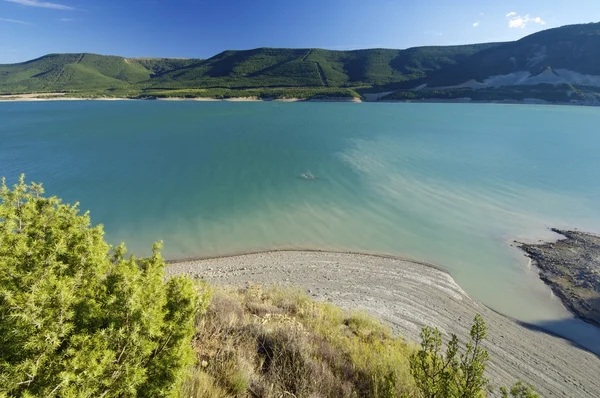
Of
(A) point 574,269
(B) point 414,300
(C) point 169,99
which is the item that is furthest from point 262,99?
(B) point 414,300

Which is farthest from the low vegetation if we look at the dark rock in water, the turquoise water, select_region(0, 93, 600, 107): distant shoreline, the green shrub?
select_region(0, 93, 600, 107): distant shoreline

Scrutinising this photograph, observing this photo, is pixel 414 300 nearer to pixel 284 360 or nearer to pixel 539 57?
pixel 284 360

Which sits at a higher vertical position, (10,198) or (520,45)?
(520,45)

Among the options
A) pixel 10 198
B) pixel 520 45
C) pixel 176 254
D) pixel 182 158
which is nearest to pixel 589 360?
pixel 10 198

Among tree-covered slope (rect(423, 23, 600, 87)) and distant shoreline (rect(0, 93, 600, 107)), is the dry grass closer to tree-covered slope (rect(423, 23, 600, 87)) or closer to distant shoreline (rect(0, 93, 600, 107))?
distant shoreline (rect(0, 93, 600, 107))

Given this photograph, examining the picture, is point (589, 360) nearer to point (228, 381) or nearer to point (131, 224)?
point (228, 381)

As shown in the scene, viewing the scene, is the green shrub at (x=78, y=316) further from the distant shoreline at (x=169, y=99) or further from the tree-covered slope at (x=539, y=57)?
the tree-covered slope at (x=539, y=57)
